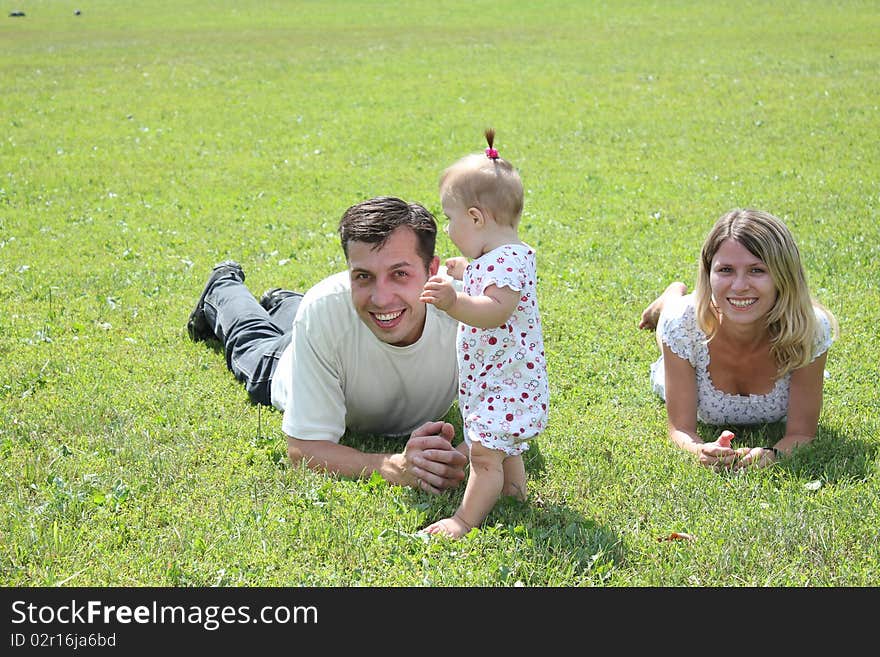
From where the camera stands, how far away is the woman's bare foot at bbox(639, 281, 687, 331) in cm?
682

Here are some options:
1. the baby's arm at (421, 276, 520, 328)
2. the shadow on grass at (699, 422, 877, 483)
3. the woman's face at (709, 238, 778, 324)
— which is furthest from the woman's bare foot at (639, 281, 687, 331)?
the baby's arm at (421, 276, 520, 328)

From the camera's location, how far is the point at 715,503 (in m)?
4.80

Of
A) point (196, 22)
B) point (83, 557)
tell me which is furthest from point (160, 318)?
point (196, 22)

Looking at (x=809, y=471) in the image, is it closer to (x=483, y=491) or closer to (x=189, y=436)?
(x=483, y=491)

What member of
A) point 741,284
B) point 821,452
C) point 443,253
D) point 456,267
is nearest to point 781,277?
point 741,284

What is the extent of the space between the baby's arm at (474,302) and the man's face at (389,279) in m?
0.68

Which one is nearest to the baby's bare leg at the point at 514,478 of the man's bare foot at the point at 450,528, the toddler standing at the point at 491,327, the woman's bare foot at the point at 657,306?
the toddler standing at the point at 491,327

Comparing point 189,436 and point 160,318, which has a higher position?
point 160,318

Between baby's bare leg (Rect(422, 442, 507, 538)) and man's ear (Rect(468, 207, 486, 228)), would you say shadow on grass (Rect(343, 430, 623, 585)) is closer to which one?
baby's bare leg (Rect(422, 442, 507, 538))

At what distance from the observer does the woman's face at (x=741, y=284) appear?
534cm

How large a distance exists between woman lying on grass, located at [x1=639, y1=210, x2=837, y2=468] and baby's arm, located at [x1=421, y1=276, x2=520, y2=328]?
160cm

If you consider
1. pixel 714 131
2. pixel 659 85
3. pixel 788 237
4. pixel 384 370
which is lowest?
pixel 384 370

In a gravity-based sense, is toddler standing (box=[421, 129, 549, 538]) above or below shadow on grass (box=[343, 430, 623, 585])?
above

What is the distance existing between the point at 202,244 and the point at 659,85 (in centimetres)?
1244
